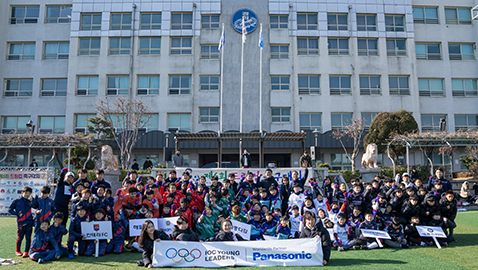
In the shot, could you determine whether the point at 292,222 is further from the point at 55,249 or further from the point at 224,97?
the point at 224,97

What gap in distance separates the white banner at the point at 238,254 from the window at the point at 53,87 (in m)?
28.7

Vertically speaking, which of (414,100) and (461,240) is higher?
(414,100)

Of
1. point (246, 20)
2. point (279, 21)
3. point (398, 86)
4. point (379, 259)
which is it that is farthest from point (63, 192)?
point (398, 86)

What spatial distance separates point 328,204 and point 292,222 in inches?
51.4

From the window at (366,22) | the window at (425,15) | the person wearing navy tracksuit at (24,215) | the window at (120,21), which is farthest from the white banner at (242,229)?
the window at (425,15)

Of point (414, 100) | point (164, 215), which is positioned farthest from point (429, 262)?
point (414, 100)

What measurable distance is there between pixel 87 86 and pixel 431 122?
31.4 meters

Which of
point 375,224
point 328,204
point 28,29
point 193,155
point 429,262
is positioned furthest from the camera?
point 28,29

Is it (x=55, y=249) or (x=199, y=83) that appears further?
(x=199, y=83)

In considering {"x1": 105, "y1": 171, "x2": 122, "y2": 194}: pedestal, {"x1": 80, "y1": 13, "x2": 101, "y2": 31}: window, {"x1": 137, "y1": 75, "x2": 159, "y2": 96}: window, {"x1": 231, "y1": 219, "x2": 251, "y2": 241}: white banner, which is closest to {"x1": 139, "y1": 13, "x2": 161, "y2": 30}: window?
{"x1": 80, "y1": 13, "x2": 101, "y2": 31}: window

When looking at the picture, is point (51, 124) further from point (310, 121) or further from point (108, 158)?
point (310, 121)

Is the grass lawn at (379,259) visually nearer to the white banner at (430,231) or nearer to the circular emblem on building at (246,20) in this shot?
the white banner at (430,231)

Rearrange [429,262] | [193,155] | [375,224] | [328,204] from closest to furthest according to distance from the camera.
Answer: [429,262], [375,224], [328,204], [193,155]

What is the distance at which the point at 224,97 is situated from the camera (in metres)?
29.9
